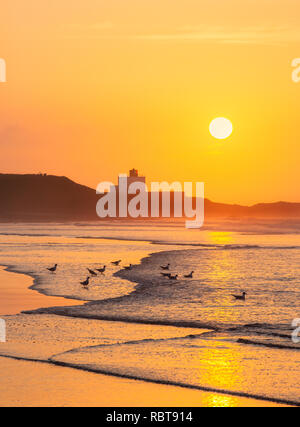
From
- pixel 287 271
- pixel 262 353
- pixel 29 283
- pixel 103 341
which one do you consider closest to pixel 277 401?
pixel 262 353

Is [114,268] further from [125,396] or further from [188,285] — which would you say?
[125,396]

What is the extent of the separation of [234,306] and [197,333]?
474cm

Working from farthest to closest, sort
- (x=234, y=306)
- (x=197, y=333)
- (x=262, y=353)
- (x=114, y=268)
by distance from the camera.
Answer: (x=114, y=268) → (x=234, y=306) → (x=197, y=333) → (x=262, y=353)

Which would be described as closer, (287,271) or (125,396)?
(125,396)

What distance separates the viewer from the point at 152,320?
62.9 feet

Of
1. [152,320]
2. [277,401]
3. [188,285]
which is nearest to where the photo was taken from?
[277,401]

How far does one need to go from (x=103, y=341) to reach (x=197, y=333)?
102 inches

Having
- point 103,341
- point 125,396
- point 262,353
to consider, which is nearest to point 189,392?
point 125,396

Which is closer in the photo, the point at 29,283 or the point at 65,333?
the point at 65,333

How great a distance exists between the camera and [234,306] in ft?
71.5

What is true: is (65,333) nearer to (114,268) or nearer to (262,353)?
(262,353)

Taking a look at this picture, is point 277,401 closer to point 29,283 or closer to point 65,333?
point 65,333
